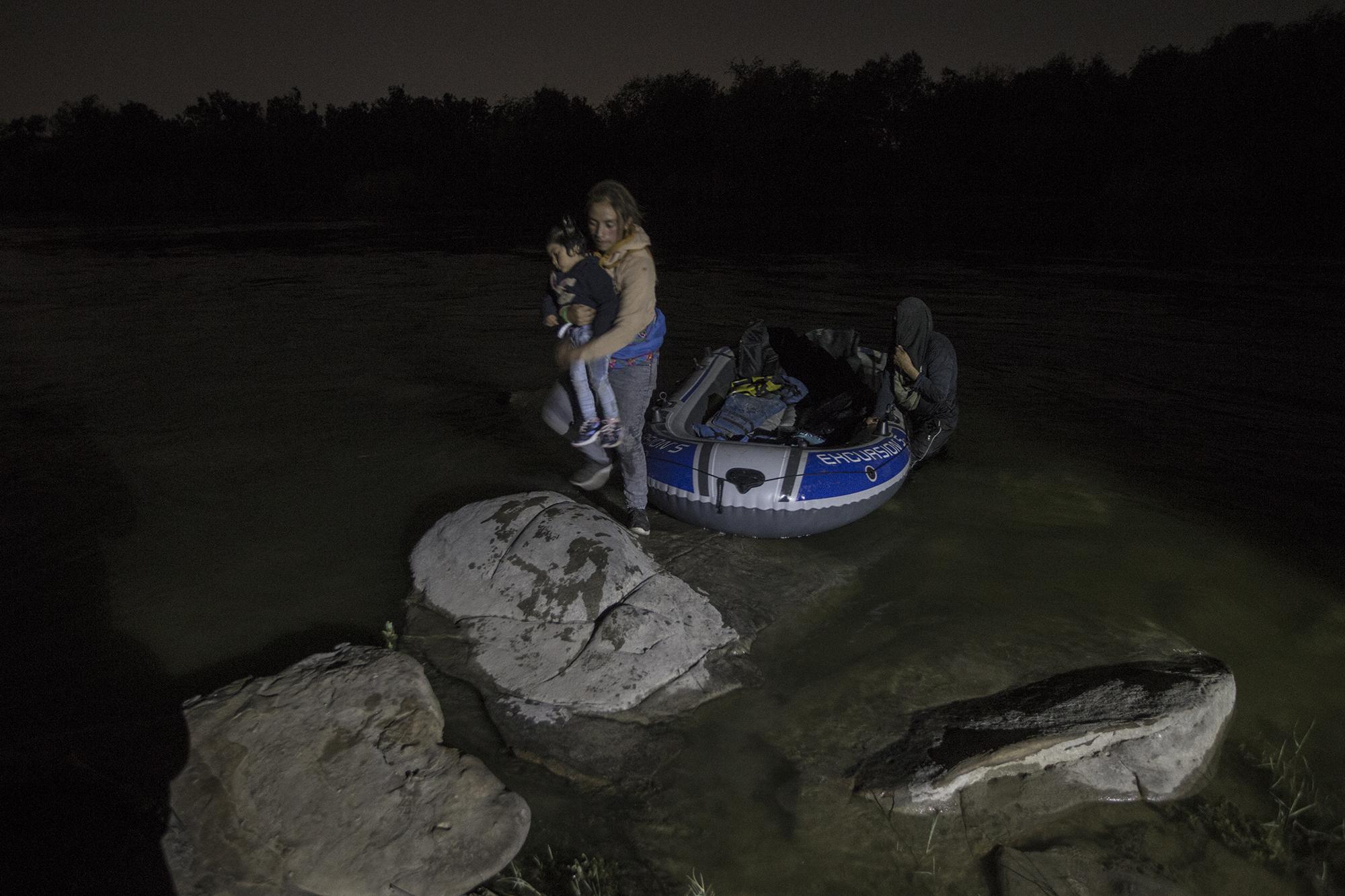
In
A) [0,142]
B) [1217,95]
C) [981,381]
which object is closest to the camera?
[981,381]

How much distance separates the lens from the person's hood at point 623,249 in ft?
11.3

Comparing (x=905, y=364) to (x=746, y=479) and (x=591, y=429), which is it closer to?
(x=746, y=479)

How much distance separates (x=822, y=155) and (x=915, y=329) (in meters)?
45.7

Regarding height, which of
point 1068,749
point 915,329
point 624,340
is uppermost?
point 624,340

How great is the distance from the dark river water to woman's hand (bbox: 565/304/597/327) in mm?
1781

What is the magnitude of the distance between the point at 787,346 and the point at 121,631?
546 cm

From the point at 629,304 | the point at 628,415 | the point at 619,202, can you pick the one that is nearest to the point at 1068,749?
the point at 628,415

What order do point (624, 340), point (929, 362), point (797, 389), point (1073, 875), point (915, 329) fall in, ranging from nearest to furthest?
point (1073, 875)
point (624, 340)
point (915, 329)
point (929, 362)
point (797, 389)

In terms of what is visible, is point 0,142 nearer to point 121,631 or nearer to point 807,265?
point 807,265

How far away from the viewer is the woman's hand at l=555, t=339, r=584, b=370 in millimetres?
3672

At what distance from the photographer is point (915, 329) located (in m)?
5.82

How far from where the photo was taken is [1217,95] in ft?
97.3

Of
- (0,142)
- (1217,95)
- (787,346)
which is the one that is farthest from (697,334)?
(0,142)

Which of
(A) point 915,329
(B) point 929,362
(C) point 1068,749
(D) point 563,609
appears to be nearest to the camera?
(C) point 1068,749
